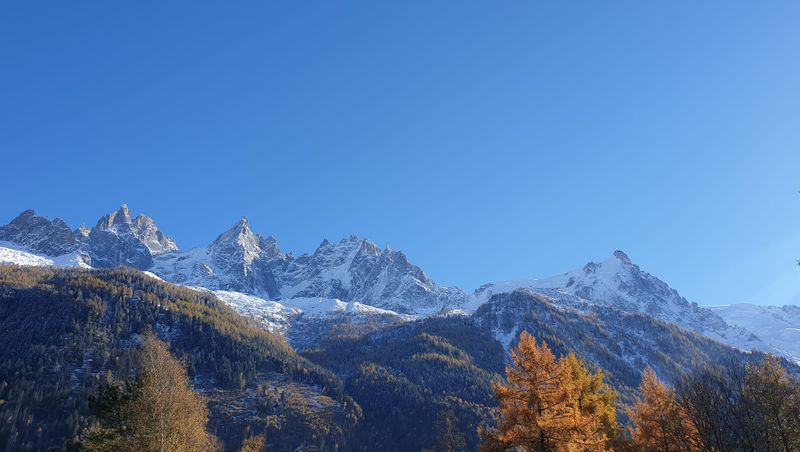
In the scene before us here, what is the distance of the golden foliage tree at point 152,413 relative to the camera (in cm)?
3450

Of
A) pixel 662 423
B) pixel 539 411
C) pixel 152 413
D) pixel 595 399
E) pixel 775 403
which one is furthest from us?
pixel 662 423

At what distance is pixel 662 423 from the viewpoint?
37094 mm

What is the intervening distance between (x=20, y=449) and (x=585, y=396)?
177784mm

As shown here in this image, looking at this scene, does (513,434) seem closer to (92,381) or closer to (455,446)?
(455,446)

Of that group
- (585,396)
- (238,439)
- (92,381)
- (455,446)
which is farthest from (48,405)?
(585,396)

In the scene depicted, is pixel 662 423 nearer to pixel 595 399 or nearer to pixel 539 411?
pixel 595 399

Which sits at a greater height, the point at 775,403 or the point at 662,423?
the point at 775,403

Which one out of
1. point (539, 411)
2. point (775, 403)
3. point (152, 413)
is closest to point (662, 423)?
point (775, 403)

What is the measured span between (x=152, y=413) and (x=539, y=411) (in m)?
23.9

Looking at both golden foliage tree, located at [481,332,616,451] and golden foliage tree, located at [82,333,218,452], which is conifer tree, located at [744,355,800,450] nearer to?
golden foliage tree, located at [481,332,616,451]

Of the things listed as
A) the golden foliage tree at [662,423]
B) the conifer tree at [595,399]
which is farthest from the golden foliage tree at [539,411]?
the golden foliage tree at [662,423]

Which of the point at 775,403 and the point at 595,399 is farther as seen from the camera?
the point at 595,399

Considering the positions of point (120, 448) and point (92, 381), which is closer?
point (120, 448)

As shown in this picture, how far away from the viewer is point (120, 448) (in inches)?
1398
